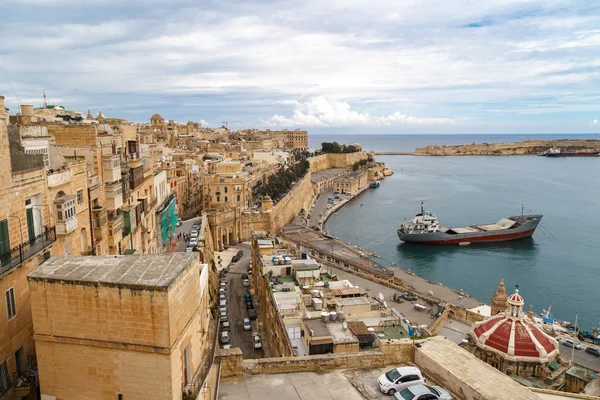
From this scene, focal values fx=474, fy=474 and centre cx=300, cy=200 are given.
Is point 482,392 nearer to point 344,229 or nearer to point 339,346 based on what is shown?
point 339,346

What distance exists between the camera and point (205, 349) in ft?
24.1

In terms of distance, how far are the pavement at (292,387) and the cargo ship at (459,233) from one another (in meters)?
41.9

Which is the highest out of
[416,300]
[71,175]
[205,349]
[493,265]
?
[71,175]

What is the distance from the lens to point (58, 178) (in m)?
9.64

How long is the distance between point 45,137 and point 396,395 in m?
9.76

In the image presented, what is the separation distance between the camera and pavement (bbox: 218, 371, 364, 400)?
23.6 ft

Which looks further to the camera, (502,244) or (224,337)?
(502,244)

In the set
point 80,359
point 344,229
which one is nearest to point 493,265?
point 344,229

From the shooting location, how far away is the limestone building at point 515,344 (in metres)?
15.1

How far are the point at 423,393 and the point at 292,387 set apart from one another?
2003mm

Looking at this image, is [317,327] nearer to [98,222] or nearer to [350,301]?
[350,301]

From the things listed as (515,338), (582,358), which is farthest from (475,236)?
(515,338)

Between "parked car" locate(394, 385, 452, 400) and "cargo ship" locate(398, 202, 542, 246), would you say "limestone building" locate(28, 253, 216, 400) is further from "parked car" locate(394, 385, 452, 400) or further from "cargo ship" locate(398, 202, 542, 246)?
"cargo ship" locate(398, 202, 542, 246)

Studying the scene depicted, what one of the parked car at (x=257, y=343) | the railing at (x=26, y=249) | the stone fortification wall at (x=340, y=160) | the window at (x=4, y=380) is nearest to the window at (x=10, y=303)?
the railing at (x=26, y=249)
